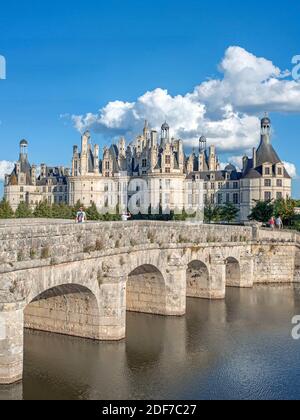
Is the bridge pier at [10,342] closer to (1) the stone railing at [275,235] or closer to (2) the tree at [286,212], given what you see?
(1) the stone railing at [275,235]

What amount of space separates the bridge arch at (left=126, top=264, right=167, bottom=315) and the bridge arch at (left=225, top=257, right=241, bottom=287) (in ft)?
35.3

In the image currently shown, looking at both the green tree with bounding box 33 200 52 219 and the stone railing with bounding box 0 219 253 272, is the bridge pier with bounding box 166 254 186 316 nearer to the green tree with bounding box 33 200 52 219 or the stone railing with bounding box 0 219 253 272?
the stone railing with bounding box 0 219 253 272

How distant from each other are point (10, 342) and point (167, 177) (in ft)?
253

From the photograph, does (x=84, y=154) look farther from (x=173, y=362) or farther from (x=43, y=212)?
(x=173, y=362)

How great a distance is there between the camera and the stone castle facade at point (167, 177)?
84.5 m

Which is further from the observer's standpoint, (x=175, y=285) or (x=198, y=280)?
(x=198, y=280)

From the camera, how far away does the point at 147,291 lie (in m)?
28.4

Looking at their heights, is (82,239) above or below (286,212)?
below

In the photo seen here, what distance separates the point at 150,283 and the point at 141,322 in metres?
2.30

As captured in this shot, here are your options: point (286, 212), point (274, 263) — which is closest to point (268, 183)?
point (286, 212)

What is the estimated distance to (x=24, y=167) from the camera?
116 meters

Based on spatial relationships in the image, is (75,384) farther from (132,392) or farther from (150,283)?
(150,283)

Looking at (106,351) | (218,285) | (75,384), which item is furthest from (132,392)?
(218,285)
